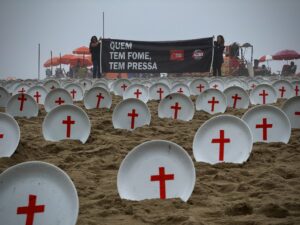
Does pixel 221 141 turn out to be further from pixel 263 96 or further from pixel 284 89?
pixel 284 89

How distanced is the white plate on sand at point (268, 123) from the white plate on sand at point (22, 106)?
4585 mm

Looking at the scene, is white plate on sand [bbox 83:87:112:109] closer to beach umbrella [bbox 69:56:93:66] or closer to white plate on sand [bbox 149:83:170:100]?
white plate on sand [bbox 149:83:170:100]

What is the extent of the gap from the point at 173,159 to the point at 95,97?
6.27 metres

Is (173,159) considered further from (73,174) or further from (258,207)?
(73,174)

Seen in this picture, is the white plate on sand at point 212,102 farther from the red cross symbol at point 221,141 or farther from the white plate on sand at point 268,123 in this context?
the red cross symbol at point 221,141

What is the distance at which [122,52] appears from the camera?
19094 mm

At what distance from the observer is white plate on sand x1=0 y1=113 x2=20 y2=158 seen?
5.23 metres

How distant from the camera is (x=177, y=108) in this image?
26.9 ft

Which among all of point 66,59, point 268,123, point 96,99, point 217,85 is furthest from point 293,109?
point 66,59

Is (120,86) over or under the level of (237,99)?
over

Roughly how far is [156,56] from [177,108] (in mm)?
11349

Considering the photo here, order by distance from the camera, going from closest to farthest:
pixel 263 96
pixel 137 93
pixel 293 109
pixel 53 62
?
pixel 293 109 → pixel 263 96 → pixel 137 93 → pixel 53 62

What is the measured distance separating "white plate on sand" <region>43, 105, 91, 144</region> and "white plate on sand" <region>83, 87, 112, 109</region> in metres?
3.29

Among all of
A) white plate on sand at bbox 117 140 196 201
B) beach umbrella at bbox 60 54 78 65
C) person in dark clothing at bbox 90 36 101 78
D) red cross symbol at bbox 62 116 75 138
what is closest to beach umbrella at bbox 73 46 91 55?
beach umbrella at bbox 60 54 78 65
